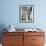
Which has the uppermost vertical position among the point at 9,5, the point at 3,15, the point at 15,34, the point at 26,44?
the point at 9,5

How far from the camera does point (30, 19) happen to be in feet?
13.3

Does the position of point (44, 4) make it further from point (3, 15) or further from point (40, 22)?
point (3, 15)

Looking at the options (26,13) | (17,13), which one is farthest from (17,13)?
(26,13)

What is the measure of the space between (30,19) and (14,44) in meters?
0.98

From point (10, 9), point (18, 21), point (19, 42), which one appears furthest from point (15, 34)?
point (10, 9)

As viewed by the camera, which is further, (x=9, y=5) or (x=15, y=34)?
(x=9, y=5)

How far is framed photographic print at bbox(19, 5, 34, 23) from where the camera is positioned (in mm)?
4023

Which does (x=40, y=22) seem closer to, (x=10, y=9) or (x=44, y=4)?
(x=44, y=4)

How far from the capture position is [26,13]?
405 cm

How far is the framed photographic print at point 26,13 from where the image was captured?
4023 millimetres

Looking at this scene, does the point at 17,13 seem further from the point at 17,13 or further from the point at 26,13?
the point at 26,13

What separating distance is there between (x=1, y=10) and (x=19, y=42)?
120cm

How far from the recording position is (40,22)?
407cm

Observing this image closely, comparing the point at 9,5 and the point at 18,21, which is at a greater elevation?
the point at 9,5
